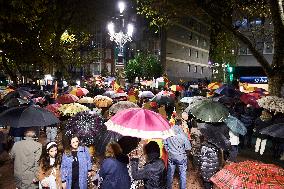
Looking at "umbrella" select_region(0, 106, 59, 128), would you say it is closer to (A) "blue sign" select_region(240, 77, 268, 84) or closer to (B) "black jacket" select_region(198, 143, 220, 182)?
(B) "black jacket" select_region(198, 143, 220, 182)

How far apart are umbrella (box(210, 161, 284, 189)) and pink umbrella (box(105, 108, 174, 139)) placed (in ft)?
9.41

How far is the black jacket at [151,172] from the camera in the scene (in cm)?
549

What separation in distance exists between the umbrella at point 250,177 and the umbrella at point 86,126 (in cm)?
537

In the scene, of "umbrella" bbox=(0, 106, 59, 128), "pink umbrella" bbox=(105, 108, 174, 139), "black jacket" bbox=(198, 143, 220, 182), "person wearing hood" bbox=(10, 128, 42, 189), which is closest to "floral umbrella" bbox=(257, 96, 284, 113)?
"black jacket" bbox=(198, 143, 220, 182)

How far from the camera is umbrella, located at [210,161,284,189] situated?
3367mm

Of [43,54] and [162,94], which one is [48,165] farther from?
[43,54]

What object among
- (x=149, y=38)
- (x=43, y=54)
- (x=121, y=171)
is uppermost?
(x=149, y=38)

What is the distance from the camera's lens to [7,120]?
27.0 ft

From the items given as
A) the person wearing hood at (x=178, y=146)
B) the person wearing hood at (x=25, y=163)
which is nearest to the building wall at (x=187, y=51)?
the person wearing hood at (x=178, y=146)

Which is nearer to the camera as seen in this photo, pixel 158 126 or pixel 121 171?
pixel 121 171

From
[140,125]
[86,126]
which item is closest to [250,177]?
[140,125]

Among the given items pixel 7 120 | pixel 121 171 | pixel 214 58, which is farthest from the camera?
pixel 214 58

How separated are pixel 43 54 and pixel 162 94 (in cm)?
2051

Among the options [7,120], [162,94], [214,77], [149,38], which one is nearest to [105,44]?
[149,38]
